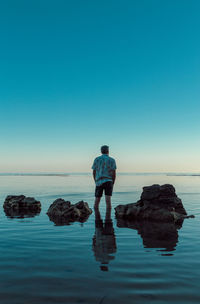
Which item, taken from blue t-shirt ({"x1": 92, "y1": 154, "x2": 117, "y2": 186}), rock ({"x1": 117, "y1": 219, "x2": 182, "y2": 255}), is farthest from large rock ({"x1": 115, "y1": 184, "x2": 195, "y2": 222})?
blue t-shirt ({"x1": 92, "y1": 154, "x2": 117, "y2": 186})

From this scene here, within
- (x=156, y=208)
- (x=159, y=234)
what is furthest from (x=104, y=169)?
(x=159, y=234)

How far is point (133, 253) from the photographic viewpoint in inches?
209

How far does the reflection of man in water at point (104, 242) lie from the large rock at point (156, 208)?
4.02 ft

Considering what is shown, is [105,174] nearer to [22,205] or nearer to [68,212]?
[68,212]

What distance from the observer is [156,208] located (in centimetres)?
1062

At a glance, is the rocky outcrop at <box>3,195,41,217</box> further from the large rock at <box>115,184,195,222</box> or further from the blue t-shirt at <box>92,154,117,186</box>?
the large rock at <box>115,184,195,222</box>

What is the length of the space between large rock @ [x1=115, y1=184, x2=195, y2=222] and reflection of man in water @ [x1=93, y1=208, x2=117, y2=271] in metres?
1.22

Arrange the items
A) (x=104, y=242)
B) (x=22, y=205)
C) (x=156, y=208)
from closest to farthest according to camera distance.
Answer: (x=104, y=242)
(x=156, y=208)
(x=22, y=205)

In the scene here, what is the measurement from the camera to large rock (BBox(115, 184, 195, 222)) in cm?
1010

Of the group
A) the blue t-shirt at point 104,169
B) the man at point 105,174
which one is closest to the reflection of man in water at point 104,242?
the man at point 105,174

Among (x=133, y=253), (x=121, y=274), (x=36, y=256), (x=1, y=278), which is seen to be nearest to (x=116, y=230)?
(x=133, y=253)

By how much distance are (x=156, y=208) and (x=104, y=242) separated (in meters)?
4.90

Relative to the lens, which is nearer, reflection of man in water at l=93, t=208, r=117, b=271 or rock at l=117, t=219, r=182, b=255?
reflection of man in water at l=93, t=208, r=117, b=271

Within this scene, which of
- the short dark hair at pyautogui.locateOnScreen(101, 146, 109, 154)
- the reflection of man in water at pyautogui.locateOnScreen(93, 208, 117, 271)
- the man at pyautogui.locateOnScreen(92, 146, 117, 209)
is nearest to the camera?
the reflection of man in water at pyautogui.locateOnScreen(93, 208, 117, 271)
